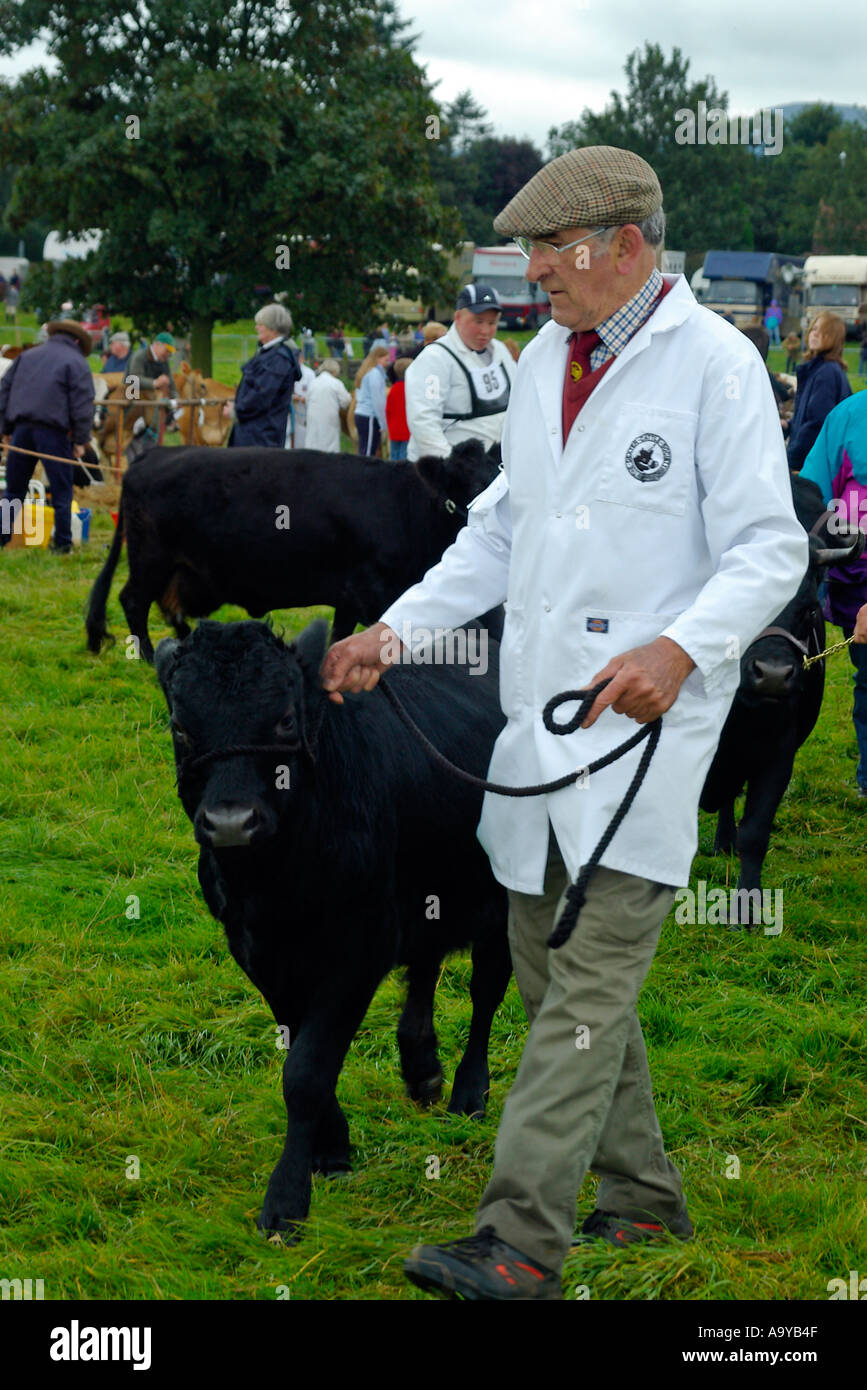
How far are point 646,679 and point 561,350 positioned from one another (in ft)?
2.67

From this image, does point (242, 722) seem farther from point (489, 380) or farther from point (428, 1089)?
point (489, 380)

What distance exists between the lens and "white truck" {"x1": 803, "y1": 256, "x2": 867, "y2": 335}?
155 feet

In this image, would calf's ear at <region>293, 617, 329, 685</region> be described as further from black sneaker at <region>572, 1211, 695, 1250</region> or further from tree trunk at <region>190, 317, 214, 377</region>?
tree trunk at <region>190, 317, 214, 377</region>

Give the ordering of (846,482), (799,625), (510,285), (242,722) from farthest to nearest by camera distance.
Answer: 1. (510,285)
2. (846,482)
3. (799,625)
4. (242,722)

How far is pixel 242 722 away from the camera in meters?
3.21

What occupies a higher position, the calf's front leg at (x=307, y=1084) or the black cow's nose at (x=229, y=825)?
the black cow's nose at (x=229, y=825)

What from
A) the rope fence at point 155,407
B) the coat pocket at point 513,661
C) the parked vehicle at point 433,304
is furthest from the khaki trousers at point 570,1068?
the parked vehicle at point 433,304

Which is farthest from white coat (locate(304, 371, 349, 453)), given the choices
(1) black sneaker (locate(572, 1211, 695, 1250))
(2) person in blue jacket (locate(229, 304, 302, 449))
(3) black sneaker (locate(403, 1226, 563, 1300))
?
(3) black sneaker (locate(403, 1226, 563, 1300))

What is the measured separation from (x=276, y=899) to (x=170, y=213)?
2632cm

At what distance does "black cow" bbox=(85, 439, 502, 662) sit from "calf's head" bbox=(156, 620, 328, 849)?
4.92m

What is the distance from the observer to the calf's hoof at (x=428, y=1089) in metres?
4.14

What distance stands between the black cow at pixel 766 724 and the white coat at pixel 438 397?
2.69 meters

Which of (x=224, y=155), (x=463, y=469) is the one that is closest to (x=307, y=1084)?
(x=463, y=469)

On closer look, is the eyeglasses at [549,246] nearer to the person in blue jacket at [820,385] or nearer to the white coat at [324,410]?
the person in blue jacket at [820,385]
